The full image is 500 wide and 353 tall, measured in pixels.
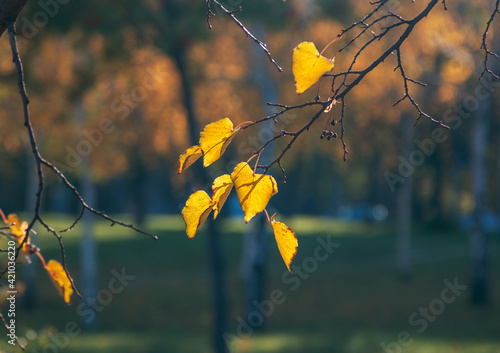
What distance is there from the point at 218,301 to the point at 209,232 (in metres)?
1.05

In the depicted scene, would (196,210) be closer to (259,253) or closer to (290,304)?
(259,253)

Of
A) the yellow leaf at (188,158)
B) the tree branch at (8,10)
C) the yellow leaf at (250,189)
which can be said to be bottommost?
the yellow leaf at (250,189)

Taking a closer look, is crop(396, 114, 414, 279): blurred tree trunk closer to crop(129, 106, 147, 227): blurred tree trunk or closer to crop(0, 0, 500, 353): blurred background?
crop(0, 0, 500, 353): blurred background

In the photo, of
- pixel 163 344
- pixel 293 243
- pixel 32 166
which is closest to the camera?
pixel 293 243

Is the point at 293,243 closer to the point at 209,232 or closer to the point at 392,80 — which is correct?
the point at 209,232

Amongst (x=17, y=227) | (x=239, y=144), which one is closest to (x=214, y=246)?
(x=17, y=227)

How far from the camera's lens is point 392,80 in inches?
649

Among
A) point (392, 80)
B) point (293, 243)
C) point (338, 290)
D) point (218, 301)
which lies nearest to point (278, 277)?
point (338, 290)

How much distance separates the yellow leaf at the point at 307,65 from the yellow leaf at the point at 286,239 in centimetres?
28

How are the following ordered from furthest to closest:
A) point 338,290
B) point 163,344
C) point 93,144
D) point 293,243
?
point 338,290, point 93,144, point 163,344, point 293,243

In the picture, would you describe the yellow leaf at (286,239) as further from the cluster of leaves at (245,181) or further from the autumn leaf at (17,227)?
the autumn leaf at (17,227)

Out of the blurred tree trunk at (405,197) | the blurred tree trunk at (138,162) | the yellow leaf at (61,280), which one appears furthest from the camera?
the blurred tree trunk at (138,162)

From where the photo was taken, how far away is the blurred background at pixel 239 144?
33.6 feet

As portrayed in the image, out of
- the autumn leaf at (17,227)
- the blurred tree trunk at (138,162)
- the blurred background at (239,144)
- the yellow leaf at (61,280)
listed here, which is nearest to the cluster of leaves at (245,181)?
the yellow leaf at (61,280)
